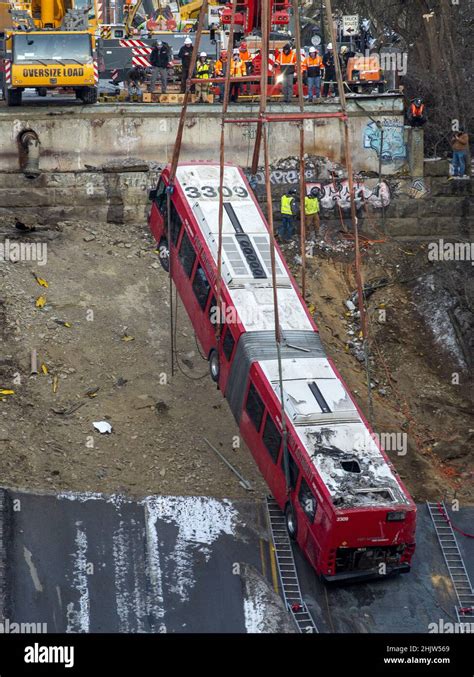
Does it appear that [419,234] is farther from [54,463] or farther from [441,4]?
[54,463]

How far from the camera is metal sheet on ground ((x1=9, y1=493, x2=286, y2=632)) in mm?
22906

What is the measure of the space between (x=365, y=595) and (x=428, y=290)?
1302 cm

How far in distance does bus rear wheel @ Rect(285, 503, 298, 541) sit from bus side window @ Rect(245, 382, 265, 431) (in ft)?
6.29

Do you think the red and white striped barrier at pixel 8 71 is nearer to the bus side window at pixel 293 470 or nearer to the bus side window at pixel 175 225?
the bus side window at pixel 175 225

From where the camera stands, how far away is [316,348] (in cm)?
2636

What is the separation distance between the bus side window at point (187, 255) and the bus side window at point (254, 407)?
446 cm

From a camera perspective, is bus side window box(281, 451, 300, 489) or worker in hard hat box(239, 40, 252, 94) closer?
bus side window box(281, 451, 300, 489)

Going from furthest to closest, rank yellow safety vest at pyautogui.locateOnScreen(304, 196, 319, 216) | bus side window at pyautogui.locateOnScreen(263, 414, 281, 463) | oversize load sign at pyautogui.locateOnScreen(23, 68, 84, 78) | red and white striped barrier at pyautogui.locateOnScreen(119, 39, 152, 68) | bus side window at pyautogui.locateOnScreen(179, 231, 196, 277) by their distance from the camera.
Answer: red and white striped barrier at pyautogui.locateOnScreen(119, 39, 152, 68) < oversize load sign at pyautogui.locateOnScreen(23, 68, 84, 78) < yellow safety vest at pyautogui.locateOnScreen(304, 196, 319, 216) < bus side window at pyautogui.locateOnScreen(179, 231, 196, 277) < bus side window at pyautogui.locateOnScreen(263, 414, 281, 463)

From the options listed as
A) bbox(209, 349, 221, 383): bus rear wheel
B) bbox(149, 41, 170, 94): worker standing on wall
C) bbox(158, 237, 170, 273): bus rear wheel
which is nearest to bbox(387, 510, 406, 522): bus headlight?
bbox(209, 349, 221, 383): bus rear wheel

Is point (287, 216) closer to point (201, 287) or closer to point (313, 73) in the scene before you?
point (313, 73)

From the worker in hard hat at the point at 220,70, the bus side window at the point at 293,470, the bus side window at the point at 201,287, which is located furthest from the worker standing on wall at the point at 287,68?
the bus side window at the point at 293,470

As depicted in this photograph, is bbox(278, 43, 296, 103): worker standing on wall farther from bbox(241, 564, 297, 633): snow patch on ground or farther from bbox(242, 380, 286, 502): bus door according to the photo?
bbox(241, 564, 297, 633): snow patch on ground

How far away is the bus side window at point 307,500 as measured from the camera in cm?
2339

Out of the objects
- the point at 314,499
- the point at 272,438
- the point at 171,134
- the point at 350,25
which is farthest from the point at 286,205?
the point at 314,499
